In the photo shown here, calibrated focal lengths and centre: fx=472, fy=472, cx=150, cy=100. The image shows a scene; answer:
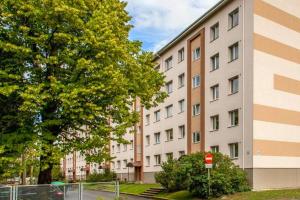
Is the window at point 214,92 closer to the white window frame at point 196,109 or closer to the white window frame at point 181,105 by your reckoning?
the white window frame at point 196,109

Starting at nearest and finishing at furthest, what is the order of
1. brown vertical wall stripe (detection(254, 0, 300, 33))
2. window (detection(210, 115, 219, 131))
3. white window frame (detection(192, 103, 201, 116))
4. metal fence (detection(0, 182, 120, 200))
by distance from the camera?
metal fence (detection(0, 182, 120, 200)) < brown vertical wall stripe (detection(254, 0, 300, 33)) < window (detection(210, 115, 219, 131)) < white window frame (detection(192, 103, 201, 116))

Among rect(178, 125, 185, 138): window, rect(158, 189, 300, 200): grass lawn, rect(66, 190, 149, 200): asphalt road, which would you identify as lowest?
rect(158, 189, 300, 200): grass lawn

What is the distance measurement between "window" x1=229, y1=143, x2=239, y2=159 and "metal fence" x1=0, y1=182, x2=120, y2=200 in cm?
1608

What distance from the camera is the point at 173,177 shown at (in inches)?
1412

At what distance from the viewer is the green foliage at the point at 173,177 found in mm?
33662

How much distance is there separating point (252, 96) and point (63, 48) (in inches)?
684

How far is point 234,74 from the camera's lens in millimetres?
36062

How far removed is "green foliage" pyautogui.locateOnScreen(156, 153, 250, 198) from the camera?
3027 centimetres

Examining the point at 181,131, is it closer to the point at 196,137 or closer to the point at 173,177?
the point at 196,137

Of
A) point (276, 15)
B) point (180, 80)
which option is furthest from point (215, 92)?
point (180, 80)

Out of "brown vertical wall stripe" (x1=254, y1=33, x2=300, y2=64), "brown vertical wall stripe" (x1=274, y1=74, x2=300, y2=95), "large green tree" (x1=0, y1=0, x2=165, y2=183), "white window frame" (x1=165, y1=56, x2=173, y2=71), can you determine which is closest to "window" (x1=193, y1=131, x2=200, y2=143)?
"brown vertical wall stripe" (x1=274, y1=74, x2=300, y2=95)

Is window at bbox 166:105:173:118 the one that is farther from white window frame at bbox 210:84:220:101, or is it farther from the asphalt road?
the asphalt road

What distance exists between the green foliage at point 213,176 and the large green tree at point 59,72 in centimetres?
1101

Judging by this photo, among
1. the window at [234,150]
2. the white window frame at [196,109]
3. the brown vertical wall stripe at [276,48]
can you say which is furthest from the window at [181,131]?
the brown vertical wall stripe at [276,48]
